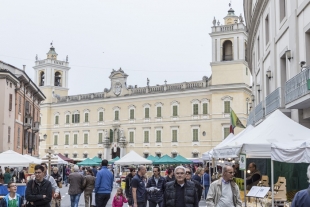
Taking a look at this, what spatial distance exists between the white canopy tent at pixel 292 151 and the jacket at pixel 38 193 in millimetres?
5333

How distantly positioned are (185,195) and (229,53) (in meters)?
51.4

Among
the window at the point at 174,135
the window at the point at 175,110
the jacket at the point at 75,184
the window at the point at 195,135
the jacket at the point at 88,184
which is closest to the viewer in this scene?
the jacket at the point at 75,184

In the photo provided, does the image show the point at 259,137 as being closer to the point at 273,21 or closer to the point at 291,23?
the point at 291,23

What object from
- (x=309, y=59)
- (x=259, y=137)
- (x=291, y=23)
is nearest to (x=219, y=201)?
(x=259, y=137)

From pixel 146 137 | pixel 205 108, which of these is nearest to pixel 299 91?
pixel 205 108

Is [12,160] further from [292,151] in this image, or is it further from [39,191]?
[292,151]

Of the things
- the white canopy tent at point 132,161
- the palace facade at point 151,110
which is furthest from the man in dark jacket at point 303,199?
the palace facade at point 151,110

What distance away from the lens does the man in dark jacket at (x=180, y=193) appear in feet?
23.1

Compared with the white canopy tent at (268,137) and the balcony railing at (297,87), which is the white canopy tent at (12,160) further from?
the balcony railing at (297,87)

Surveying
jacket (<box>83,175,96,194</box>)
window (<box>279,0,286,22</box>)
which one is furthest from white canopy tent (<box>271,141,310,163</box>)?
window (<box>279,0,286,22</box>)

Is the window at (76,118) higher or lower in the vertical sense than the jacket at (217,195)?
→ higher

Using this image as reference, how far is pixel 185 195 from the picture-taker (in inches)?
278

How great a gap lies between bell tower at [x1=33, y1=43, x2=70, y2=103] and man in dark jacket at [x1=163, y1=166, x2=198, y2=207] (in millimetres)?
65760

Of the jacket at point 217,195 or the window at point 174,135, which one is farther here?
the window at point 174,135
